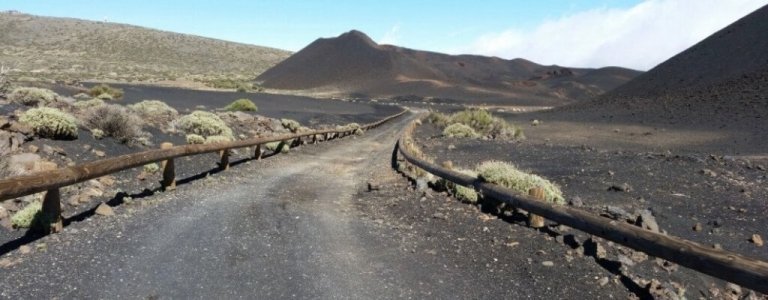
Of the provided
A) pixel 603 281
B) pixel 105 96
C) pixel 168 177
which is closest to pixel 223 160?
pixel 168 177

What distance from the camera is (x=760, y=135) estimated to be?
29.5m

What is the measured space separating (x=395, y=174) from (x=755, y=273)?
11775 mm

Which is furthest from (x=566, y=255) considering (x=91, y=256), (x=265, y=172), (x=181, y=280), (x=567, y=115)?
(x=567, y=115)

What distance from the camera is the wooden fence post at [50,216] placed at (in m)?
7.38

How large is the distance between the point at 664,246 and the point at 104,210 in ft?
25.6

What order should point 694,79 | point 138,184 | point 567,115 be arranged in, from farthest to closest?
point 567,115 < point 694,79 < point 138,184

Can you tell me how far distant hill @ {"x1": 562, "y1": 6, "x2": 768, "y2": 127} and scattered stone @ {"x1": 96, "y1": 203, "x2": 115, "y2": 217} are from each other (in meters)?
34.3

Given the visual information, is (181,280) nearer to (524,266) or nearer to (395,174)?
(524,266)

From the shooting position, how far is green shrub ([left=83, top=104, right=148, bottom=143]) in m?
14.7

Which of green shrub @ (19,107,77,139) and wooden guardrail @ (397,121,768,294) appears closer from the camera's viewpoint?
wooden guardrail @ (397,121,768,294)

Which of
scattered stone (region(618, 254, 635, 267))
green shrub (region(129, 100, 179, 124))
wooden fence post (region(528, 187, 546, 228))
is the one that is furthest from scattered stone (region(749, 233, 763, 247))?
green shrub (region(129, 100, 179, 124))

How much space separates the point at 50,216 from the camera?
7.44 m

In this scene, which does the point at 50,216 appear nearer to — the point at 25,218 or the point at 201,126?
the point at 25,218

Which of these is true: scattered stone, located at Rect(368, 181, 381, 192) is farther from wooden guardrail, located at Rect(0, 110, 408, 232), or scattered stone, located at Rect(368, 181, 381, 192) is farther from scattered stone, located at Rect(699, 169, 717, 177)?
scattered stone, located at Rect(699, 169, 717, 177)
